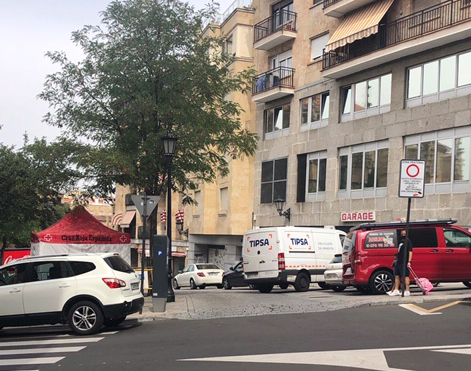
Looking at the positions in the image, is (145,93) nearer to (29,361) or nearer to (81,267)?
(81,267)

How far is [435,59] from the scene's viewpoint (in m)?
25.4

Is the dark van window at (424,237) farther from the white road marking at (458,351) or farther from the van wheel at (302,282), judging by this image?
the white road marking at (458,351)

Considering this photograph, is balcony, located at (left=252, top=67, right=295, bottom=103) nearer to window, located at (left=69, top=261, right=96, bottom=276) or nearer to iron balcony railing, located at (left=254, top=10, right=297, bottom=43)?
iron balcony railing, located at (left=254, top=10, right=297, bottom=43)

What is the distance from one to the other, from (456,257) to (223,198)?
25.2 m

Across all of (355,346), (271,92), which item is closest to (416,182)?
(355,346)

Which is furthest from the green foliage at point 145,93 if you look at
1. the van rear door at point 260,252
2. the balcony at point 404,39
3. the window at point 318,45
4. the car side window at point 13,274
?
the window at point 318,45

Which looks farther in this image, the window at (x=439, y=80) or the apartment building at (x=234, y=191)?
the apartment building at (x=234, y=191)

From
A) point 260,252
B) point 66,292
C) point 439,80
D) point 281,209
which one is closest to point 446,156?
point 439,80

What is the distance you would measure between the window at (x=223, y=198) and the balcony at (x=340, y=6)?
14117mm

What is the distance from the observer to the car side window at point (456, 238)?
17.2 meters

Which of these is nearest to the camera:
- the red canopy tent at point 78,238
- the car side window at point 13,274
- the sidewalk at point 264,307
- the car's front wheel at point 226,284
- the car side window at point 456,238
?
the car side window at point 13,274

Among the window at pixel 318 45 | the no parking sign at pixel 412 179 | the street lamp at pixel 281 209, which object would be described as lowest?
the street lamp at pixel 281 209

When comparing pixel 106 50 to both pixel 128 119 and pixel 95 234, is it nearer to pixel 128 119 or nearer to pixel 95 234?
pixel 128 119

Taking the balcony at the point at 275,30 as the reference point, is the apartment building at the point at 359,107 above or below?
below
